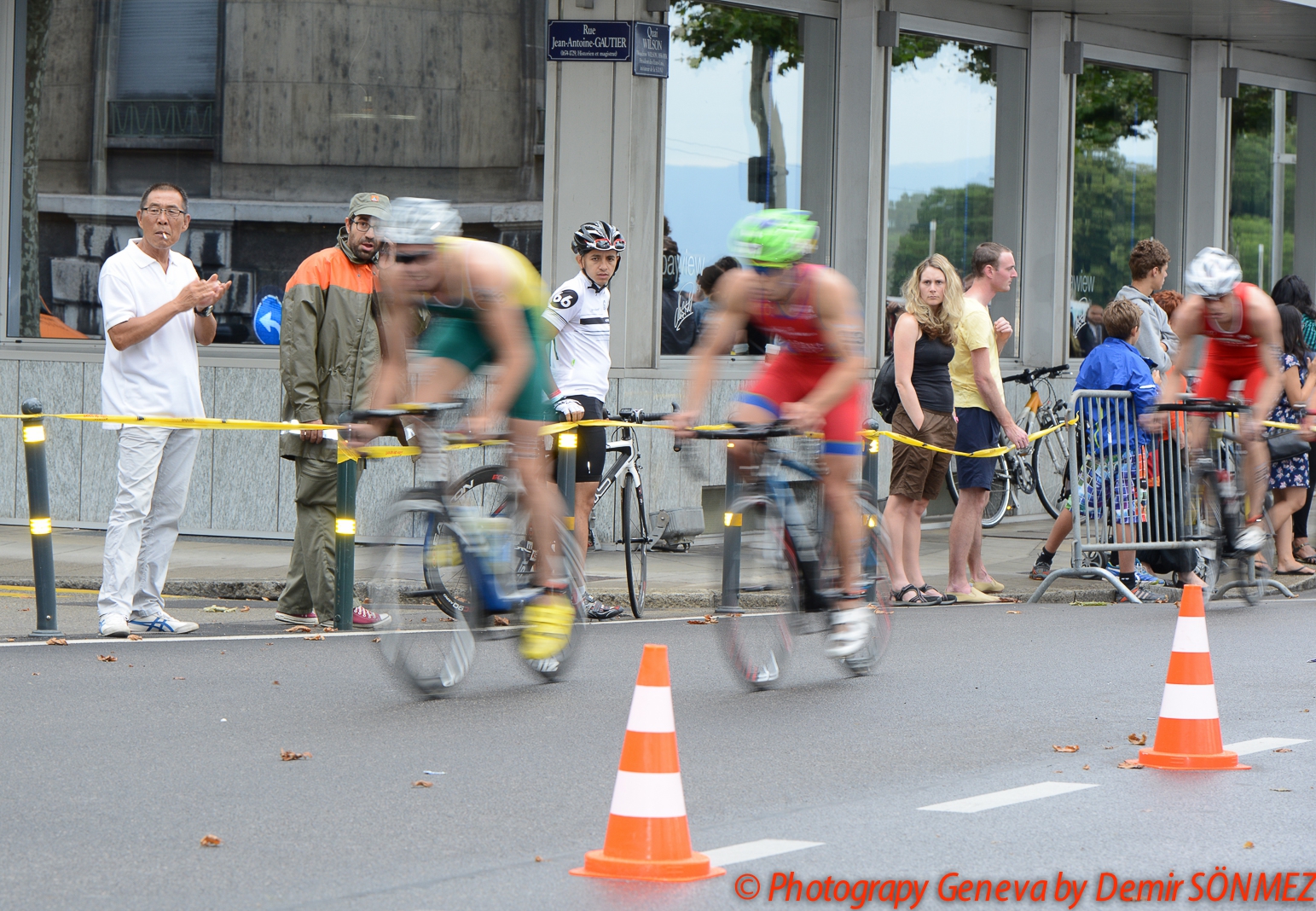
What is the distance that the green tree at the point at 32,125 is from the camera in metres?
13.6

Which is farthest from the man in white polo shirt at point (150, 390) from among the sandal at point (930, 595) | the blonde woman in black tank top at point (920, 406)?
the sandal at point (930, 595)

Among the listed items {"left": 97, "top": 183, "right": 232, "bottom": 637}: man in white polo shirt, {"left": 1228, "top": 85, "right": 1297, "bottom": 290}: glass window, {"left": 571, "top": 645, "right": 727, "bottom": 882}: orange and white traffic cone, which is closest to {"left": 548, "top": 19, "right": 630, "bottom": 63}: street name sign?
{"left": 97, "top": 183, "right": 232, "bottom": 637}: man in white polo shirt

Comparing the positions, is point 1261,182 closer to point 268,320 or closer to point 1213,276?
point 1213,276

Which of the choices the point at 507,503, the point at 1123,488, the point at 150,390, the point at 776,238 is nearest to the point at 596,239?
the point at 150,390

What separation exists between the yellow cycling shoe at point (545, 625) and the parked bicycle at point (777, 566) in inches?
27.6

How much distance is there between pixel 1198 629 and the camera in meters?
5.91

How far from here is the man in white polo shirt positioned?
8734 millimetres

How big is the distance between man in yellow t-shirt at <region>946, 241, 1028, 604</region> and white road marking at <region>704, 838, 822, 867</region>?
620 centimetres

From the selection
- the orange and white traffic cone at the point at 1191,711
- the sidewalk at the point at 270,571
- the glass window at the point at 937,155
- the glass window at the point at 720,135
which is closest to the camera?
the orange and white traffic cone at the point at 1191,711

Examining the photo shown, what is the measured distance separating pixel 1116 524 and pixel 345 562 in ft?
16.3

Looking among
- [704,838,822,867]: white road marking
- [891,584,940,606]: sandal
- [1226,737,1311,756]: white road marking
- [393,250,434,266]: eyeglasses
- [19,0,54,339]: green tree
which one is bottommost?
[704,838,822,867]: white road marking

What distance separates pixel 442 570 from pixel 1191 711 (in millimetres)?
2861

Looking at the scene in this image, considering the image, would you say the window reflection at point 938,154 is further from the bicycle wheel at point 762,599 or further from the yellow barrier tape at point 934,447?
the bicycle wheel at point 762,599

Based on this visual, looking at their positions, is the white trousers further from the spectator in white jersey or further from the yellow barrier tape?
the yellow barrier tape
